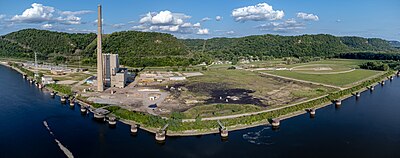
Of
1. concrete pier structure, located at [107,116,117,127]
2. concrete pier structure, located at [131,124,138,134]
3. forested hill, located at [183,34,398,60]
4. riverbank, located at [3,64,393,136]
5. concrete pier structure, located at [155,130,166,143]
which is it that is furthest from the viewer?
forested hill, located at [183,34,398,60]

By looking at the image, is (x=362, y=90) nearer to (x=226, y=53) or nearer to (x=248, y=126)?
(x=248, y=126)

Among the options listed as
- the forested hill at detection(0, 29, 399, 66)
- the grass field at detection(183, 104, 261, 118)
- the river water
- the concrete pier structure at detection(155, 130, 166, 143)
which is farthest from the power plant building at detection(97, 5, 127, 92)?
the forested hill at detection(0, 29, 399, 66)

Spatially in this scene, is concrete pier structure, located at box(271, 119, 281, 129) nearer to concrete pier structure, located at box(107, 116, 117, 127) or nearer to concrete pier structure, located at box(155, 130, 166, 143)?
concrete pier structure, located at box(155, 130, 166, 143)

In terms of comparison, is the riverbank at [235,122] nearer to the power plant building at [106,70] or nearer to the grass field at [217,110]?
the grass field at [217,110]

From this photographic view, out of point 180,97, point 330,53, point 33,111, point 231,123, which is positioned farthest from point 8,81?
point 330,53

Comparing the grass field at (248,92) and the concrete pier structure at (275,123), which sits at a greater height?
the grass field at (248,92)

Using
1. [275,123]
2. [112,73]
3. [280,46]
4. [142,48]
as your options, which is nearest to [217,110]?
[275,123]

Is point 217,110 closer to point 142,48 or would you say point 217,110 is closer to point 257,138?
point 257,138

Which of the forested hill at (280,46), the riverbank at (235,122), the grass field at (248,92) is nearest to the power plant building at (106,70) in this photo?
the riverbank at (235,122)
